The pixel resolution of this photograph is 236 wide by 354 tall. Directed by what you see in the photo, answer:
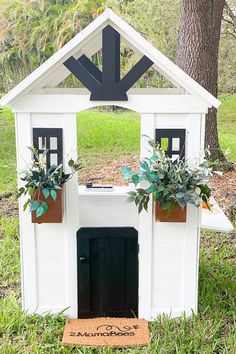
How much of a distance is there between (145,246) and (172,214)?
1.06ft

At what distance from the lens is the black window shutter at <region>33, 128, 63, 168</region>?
2.88 metres

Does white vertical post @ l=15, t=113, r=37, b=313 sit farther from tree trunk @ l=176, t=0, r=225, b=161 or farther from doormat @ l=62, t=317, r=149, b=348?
tree trunk @ l=176, t=0, r=225, b=161

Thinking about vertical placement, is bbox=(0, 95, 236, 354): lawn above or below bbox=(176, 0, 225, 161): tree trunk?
below

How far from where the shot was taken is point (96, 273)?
10.2 ft

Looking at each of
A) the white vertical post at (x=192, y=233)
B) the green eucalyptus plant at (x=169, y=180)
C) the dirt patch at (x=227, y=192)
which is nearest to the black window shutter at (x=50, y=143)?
the green eucalyptus plant at (x=169, y=180)

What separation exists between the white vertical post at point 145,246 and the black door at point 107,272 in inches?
1.9

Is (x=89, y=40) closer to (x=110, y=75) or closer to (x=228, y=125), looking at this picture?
(x=110, y=75)

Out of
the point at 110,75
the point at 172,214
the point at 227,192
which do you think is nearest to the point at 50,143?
the point at 110,75

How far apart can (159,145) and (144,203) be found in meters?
0.36

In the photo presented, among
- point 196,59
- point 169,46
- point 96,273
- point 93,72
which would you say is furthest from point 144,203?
point 169,46

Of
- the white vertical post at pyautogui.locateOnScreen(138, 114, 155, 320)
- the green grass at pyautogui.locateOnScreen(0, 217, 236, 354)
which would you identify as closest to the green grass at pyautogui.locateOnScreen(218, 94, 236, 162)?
the green grass at pyautogui.locateOnScreen(0, 217, 236, 354)

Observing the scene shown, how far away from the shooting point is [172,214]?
2.85 meters

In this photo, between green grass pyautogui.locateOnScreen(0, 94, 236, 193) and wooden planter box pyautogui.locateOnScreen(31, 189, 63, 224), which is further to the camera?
green grass pyautogui.locateOnScreen(0, 94, 236, 193)

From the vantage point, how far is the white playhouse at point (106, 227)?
2.77m
